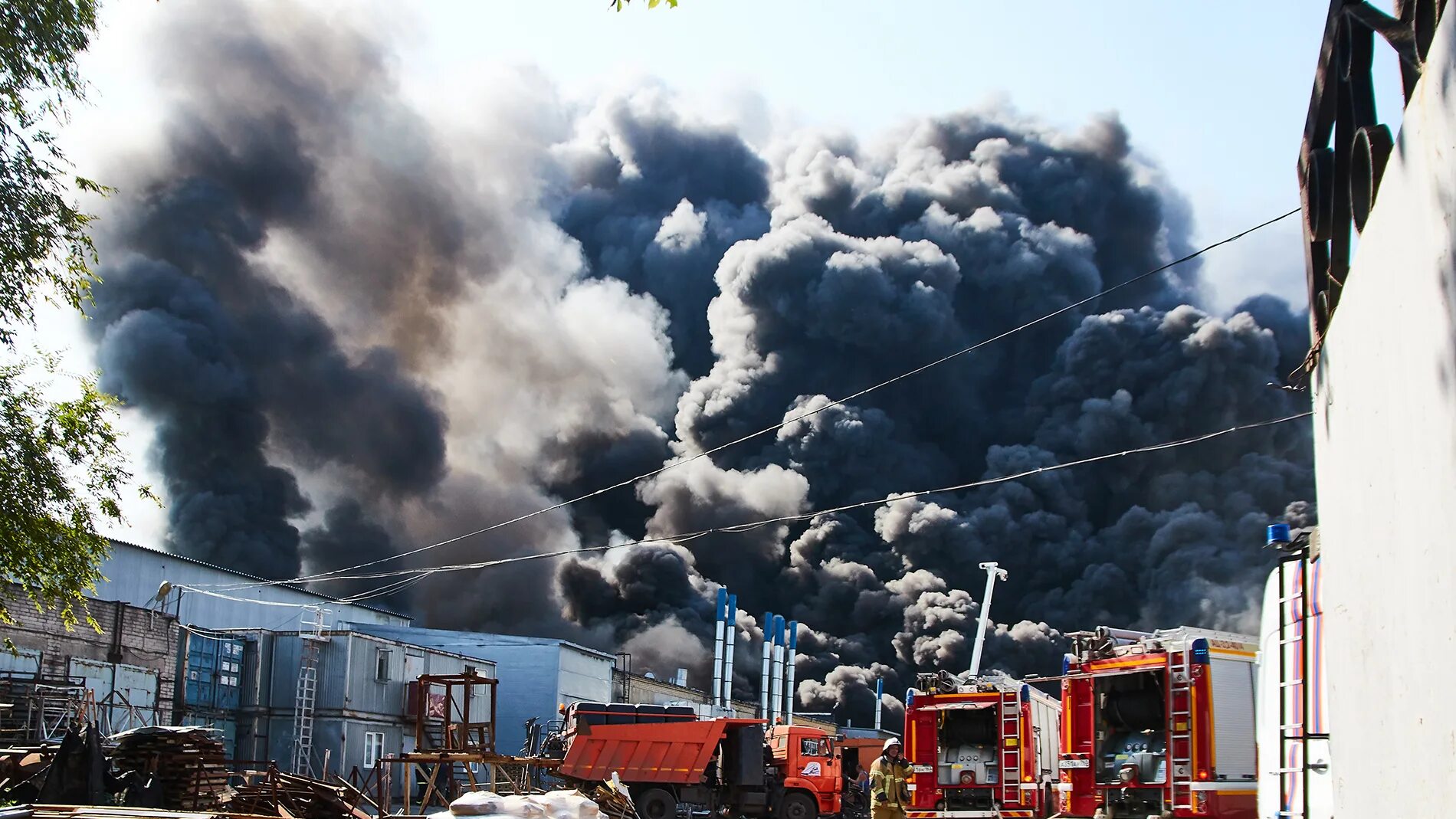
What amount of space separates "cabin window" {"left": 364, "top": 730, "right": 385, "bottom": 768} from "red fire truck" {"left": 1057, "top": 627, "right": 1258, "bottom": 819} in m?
22.7

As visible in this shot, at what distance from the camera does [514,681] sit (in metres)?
43.4

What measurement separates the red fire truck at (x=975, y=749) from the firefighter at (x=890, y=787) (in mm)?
2149

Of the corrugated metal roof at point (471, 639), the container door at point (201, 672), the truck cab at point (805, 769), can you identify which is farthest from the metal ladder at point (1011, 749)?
the corrugated metal roof at point (471, 639)

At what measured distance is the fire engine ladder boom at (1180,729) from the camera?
43.4ft

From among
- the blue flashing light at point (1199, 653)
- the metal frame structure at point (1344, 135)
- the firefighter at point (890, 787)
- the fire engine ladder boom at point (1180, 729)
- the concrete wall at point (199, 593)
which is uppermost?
the metal frame structure at point (1344, 135)

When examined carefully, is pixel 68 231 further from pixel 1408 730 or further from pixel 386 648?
pixel 386 648

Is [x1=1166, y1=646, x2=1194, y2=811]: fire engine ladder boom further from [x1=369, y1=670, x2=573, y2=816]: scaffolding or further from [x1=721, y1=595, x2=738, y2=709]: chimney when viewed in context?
[x1=721, y1=595, x2=738, y2=709]: chimney

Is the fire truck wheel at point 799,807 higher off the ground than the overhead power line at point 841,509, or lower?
lower

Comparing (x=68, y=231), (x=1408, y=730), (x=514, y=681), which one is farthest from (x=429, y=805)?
(x=1408, y=730)

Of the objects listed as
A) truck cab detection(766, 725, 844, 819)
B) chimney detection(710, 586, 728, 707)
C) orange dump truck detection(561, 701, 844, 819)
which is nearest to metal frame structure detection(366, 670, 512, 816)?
orange dump truck detection(561, 701, 844, 819)

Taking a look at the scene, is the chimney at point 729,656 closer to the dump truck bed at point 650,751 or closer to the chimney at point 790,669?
the chimney at point 790,669

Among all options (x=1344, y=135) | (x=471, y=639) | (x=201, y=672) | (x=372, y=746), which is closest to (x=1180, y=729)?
(x=1344, y=135)

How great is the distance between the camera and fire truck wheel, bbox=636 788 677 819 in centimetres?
2356

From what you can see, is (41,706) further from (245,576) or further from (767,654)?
(767,654)
